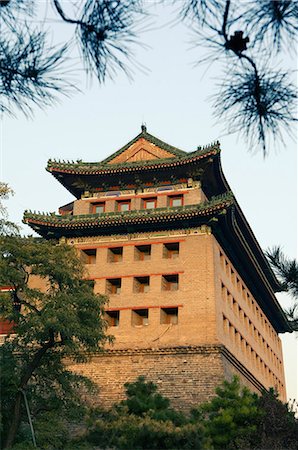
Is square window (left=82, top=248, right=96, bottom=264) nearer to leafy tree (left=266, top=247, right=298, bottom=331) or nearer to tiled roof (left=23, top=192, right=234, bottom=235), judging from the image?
tiled roof (left=23, top=192, right=234, bottom=235)

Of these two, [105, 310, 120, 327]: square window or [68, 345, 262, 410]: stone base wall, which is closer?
[68, 345, 262, 410]: stone base wall

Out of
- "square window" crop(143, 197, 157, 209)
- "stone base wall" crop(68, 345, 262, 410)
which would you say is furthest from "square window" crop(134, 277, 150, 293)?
"square window" crop(143, 197, 157, 209)

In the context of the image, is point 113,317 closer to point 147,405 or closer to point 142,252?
point 142,252

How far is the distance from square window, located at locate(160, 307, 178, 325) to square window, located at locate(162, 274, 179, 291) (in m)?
0.98

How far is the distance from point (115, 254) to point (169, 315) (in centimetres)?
400

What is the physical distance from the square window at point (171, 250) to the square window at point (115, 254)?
2075 mm

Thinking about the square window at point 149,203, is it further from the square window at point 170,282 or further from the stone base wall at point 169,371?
the stone base wall at point 169,371

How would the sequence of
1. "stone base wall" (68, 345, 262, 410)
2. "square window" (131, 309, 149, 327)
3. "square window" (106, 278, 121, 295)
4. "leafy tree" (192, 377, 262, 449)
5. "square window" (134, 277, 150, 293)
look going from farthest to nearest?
"square window" (106, 278, 121, 295)
"square window" (134, 277, 150, 293)
"square window" (131, 309, 149, 327)
"stone base wall" (68, 345, 262, 410)
"leafy tree" (192, 377, 262, 449)

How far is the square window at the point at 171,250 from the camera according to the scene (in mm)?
25312

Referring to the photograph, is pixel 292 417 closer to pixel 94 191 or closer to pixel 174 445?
pixel 174 445

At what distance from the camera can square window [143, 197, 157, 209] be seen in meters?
27.0

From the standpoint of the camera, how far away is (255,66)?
4715mm

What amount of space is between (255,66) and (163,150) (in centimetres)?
2356

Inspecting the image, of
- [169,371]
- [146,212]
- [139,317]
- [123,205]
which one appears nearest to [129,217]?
[146,212]
